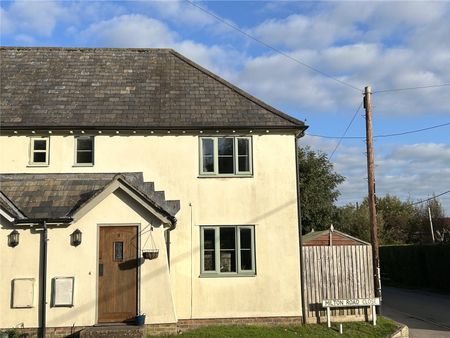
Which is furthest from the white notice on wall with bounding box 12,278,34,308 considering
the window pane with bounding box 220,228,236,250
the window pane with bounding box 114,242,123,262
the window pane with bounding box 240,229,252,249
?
the window pane with bounding box 240,229,252,249

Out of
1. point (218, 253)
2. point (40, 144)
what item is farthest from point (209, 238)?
point (40, 144)

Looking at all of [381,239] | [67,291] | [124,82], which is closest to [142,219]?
[67,291]

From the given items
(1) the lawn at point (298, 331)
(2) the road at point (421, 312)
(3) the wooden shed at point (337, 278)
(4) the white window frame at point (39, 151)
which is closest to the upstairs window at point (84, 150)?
(4) the white window frame at point (39, 151)

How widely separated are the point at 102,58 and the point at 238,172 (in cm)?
691

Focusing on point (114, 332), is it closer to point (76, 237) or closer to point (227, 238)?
point (76, 237)

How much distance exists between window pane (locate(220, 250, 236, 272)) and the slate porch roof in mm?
1991

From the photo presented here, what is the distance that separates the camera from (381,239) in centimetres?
5788

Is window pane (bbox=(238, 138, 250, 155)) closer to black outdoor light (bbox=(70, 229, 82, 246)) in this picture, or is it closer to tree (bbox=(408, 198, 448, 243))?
black outdoor light (bbox=(70, 229, 82, 246))

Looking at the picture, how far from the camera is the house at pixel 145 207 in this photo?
43.7 feet

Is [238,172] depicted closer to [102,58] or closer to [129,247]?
[129,247]

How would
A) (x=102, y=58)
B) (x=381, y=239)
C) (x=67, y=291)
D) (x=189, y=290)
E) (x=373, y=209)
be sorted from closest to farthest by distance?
(x=67, y=291)
(x=189, y=290)
(x=373, y=209)
(x=102, y=58)
(x=381, y=239)

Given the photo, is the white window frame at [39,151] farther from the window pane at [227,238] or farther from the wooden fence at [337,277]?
the wooden fence at [337,277]

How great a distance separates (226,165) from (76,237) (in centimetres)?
498

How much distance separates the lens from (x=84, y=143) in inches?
611
